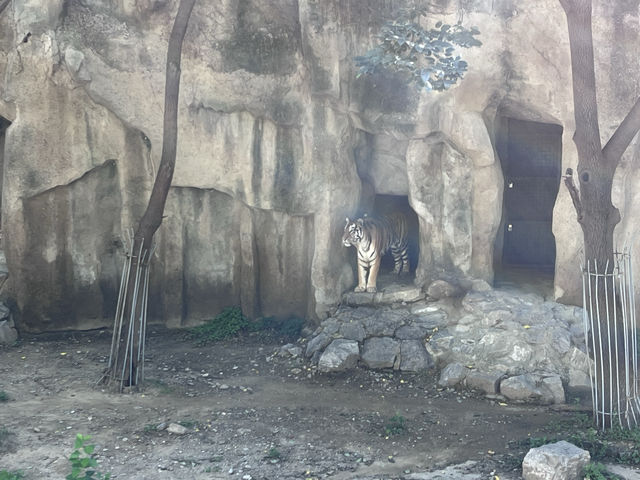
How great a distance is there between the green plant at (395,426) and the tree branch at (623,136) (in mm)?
3891

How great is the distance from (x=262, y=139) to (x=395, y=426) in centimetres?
568

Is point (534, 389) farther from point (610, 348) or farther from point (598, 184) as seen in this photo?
point (598, 184)

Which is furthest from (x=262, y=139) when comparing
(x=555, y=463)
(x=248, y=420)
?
(x=555, y=463)

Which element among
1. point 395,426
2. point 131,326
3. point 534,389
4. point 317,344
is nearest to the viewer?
point 395,426

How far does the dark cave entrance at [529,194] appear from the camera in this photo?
1395 centimetres

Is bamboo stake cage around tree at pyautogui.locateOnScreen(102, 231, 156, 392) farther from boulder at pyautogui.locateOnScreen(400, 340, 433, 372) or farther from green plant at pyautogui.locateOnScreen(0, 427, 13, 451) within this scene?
boulder at pyautogui.locateOnScreen(400, 340, 433, 372)

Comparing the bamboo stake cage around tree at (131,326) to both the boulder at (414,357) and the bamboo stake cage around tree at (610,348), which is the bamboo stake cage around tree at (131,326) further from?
the bamboo stake cage around tree at (610,348)

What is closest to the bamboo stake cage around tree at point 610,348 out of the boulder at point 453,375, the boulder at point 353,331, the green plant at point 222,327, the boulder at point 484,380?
the boulder at point 484,380

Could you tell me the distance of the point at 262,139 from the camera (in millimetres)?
12953

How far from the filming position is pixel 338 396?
1050 centimetres

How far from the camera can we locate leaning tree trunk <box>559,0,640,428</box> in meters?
8.87

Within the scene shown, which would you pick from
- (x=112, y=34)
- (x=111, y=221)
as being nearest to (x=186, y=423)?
(x=111, y=221)

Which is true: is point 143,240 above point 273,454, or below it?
above

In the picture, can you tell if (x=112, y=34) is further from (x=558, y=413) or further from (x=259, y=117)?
(x=558, y=413)
